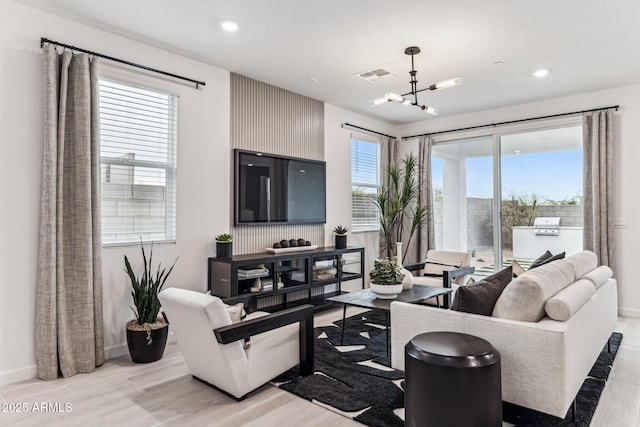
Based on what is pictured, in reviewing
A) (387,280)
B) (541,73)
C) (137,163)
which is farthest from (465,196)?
(137,163)

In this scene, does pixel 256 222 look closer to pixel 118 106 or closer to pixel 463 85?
pixel 118 106

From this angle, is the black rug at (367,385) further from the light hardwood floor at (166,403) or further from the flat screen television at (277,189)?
the flat screen television at (277,189)

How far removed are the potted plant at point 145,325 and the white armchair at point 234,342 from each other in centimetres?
58

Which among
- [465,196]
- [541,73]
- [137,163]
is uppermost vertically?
[541,73]

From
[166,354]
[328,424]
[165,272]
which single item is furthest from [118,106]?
[328,424]

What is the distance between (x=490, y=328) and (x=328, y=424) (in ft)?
3.47

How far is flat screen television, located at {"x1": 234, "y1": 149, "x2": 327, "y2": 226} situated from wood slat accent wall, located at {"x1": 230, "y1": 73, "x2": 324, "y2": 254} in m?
0.11

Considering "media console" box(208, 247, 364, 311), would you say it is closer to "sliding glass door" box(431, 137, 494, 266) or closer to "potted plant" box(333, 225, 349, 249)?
"potted plant" box(333, 225, 349, 249)

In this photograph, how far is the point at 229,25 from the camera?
3.24 m

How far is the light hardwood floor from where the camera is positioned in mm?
2299

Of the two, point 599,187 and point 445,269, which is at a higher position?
point 599,187

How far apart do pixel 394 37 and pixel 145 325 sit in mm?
3221

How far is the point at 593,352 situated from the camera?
2562mm

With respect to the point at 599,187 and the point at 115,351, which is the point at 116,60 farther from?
the point at 599,187
